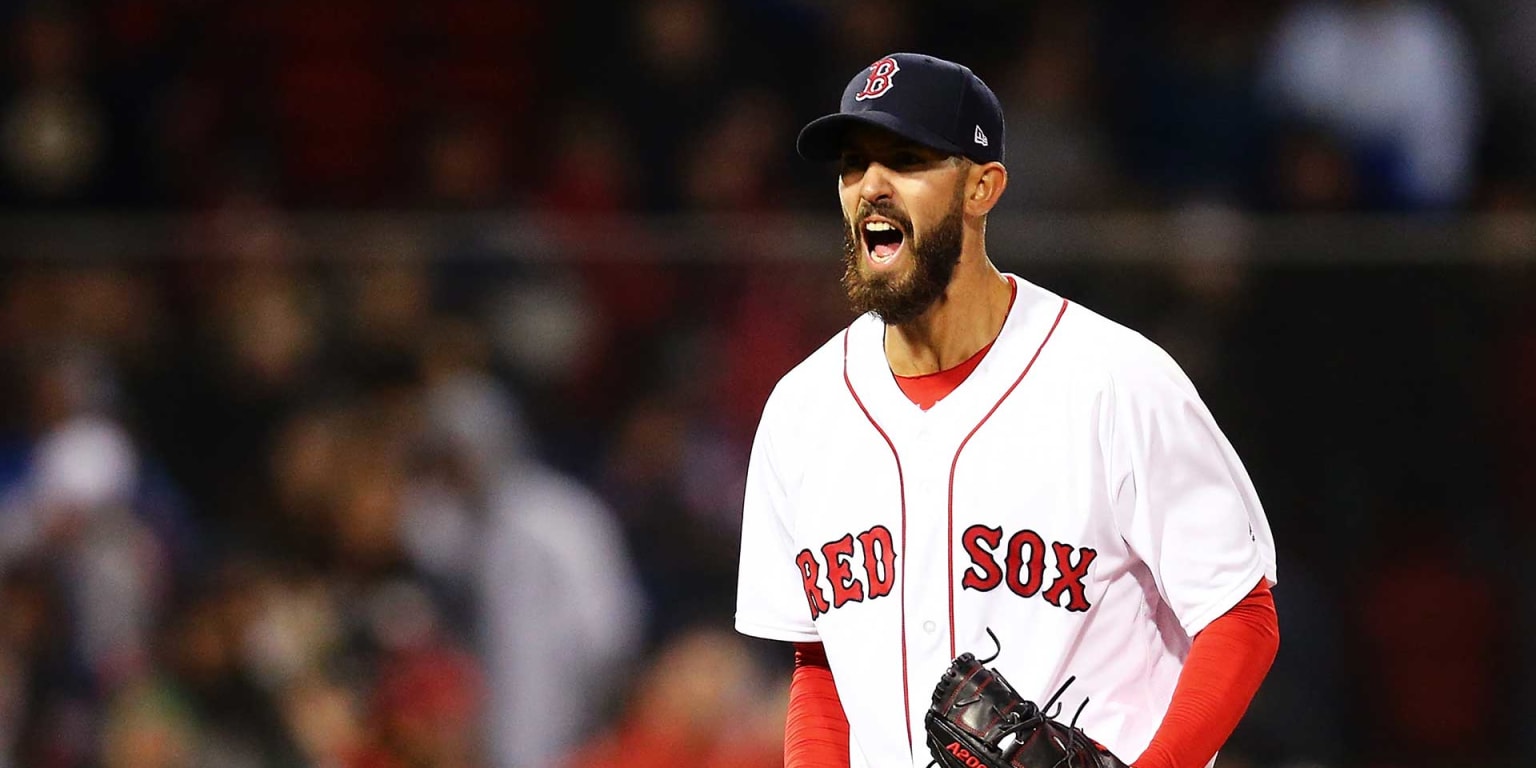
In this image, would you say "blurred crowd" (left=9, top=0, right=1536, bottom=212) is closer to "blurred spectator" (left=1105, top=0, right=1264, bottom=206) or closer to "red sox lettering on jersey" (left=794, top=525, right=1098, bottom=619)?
"blurred spectator" (left=1105, top=0, right=1264, bottom=206)

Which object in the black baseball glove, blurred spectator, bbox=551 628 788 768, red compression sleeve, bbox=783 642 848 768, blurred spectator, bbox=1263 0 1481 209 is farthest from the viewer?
blurred spectator, bbox=1263 0 1481 209

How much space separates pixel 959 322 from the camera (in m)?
2.86

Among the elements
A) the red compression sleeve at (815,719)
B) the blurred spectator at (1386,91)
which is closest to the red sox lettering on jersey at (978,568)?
the red compression sleeve at (815,719)

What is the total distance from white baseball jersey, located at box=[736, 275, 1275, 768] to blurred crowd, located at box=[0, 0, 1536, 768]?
281cm

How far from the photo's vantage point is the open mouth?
9.07 ft

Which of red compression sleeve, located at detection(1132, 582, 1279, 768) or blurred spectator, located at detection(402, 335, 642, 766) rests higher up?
red compression sleeve, located at detection(1132, 582, 1279, 768)

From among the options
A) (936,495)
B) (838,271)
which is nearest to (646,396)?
(838,271)

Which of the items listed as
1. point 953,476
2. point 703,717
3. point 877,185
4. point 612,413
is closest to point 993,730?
point 953,476

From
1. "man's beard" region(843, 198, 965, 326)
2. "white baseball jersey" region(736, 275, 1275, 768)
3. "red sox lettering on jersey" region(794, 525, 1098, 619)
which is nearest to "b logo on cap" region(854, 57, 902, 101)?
"man's beard" region(843, 198, 965, 326)

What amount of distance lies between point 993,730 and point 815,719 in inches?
18.2

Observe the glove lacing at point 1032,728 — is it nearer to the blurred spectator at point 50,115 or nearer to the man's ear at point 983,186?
the man's ear at point 983,186

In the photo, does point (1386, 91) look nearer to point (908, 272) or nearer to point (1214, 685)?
point (908, 272)

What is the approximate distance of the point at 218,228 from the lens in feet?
22.0

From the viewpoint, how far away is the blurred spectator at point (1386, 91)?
6918 millimetres
